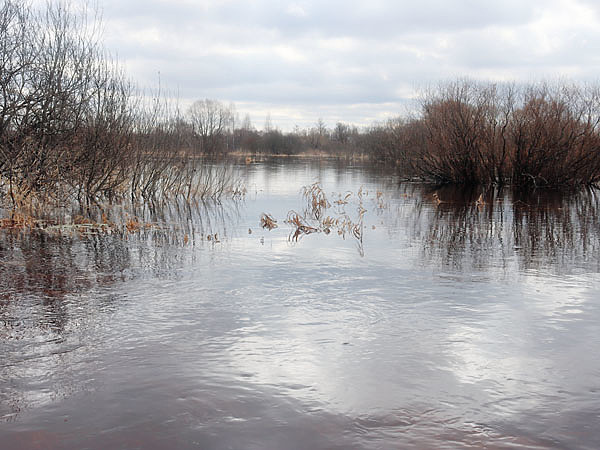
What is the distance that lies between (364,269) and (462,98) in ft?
76.0

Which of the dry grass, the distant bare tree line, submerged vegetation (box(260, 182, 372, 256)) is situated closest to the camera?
submerged vegetation (box(260, 182, 372, 256))

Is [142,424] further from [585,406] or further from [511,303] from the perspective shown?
[511,303]

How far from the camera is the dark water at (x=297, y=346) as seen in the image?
4.24 metres

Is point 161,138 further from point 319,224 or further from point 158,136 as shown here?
point 319,224

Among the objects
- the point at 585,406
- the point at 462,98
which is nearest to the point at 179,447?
the point at 585,406

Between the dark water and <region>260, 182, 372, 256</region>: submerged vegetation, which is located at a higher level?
<region>260, 182, 372, 256</region>: submerged vegetation

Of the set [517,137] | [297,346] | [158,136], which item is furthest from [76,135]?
[517,137]

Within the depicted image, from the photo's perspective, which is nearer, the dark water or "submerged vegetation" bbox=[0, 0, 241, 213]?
the dark water

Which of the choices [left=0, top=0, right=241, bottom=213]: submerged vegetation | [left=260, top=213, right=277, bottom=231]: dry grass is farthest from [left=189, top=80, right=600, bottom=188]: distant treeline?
[left=260, top=213, right=277, bottom=231]: dry grass

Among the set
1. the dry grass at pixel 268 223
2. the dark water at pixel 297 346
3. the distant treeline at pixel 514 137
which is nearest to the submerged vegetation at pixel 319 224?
the dry grass at pixel 268 223

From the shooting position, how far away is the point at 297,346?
19.1 ft

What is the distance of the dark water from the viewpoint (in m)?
4.24

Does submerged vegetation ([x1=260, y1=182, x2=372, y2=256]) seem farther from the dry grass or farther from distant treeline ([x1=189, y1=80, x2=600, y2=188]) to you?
distant treeline ([x1=189, y1=80, x2=600, y2=188])

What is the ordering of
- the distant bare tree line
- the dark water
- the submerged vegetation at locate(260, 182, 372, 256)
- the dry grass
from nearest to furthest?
1. the dark water
2. the submerged vegetation at locate(260, 182, 372, 256)
3. the dry grass
4. the distant bare tree line
